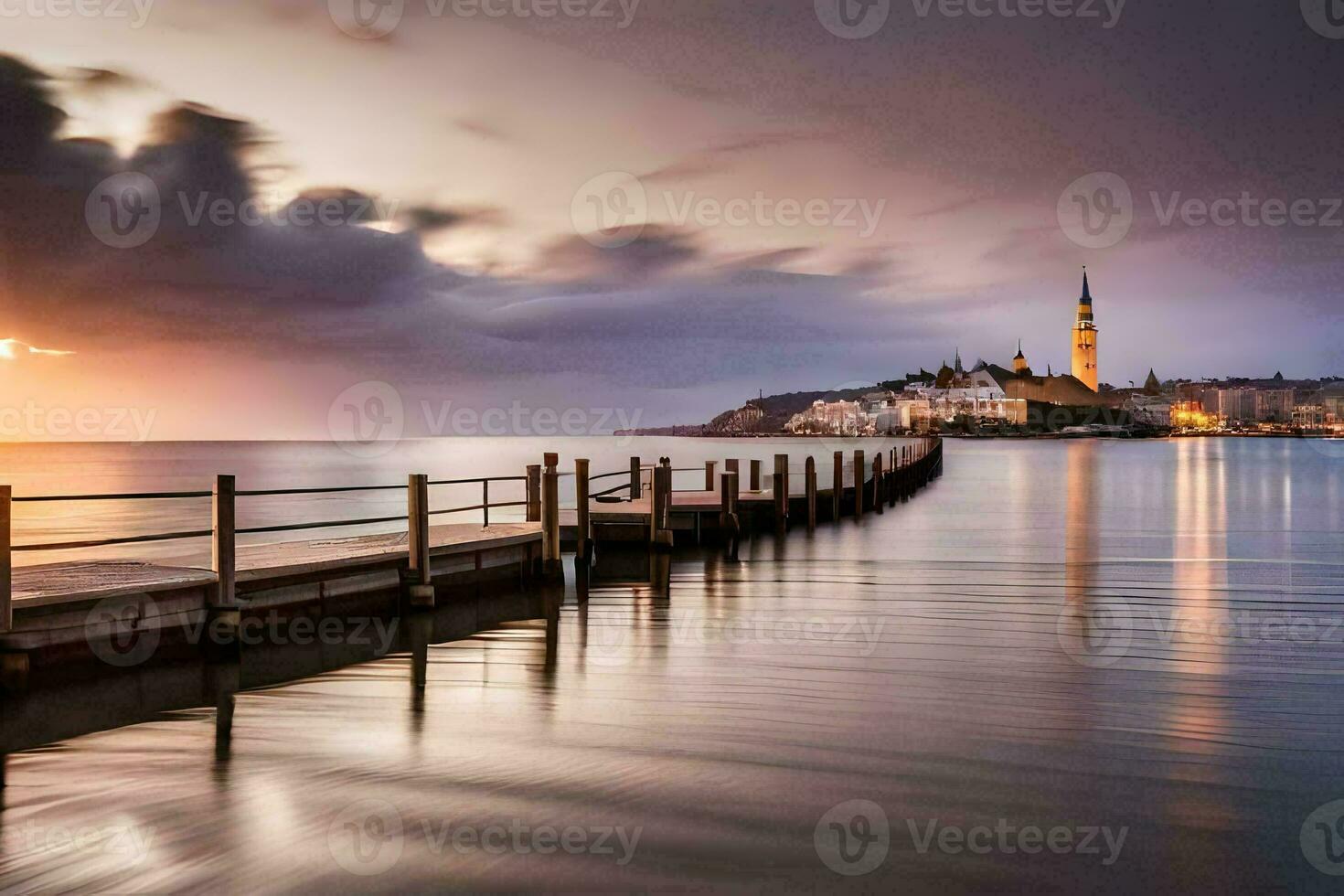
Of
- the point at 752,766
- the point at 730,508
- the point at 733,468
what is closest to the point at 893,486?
the point at 733,468

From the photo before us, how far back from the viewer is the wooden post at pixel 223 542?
982 centimetres

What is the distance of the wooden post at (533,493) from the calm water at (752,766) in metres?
3.99

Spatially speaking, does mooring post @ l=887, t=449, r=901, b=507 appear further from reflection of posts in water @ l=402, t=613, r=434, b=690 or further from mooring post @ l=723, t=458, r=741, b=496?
reflection of posts in water @ l=402, t=613, r=434, b=690

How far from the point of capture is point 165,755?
289 inches

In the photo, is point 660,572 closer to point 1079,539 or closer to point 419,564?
point 419,564

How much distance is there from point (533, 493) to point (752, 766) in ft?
36.7

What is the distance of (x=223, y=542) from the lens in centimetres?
988

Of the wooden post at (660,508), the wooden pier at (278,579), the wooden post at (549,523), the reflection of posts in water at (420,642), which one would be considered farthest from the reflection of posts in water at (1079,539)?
the reflection of posts in water at (420,642)

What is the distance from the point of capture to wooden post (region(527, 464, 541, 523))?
1734 centimetres

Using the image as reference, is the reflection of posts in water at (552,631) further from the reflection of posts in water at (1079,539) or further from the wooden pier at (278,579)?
the reflection of posts in water at (1079,539)

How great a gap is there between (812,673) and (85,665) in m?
7.26

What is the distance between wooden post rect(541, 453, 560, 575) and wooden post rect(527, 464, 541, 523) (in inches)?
76.0

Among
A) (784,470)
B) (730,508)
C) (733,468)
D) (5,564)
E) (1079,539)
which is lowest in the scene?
(1079,539)

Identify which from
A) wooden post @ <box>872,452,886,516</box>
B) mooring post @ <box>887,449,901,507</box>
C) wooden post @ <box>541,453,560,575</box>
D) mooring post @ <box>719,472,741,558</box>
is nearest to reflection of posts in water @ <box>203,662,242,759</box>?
wooden post @ <box>541,453,560,575</box>
